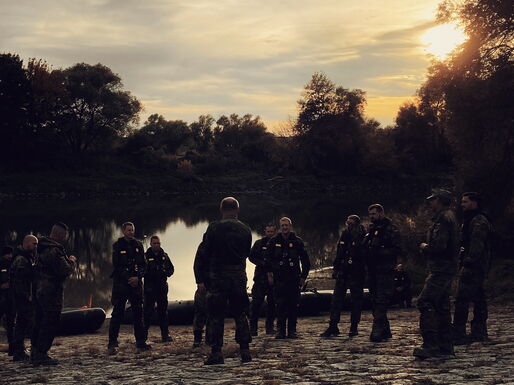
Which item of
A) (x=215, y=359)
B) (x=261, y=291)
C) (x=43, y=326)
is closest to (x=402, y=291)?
(x=261, y=291)

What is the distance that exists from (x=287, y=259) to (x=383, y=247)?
2013 mm

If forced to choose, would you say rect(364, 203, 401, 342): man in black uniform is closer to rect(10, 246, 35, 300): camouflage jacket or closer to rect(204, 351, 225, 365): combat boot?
rect(204, 351, 225, 365): combat boot

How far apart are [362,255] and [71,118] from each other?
69940 mm

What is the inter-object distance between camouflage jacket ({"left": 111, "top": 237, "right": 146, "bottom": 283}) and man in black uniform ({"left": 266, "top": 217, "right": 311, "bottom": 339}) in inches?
99.2

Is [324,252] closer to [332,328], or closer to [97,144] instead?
[332,328]

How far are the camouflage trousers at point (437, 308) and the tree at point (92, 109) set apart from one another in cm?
7149

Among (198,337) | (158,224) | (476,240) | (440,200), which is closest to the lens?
(440,200)

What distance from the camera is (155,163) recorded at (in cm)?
8181

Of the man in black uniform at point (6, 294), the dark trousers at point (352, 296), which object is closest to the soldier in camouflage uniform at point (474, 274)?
the dark trousers at point (352, 296)

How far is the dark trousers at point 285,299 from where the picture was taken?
12.7m

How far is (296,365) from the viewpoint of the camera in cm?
946

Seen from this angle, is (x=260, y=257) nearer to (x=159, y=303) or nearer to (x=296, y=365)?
(x=159, y=303)

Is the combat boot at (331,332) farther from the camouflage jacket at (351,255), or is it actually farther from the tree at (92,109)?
the tree at (92,109)

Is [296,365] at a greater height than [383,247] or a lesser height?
lesser
